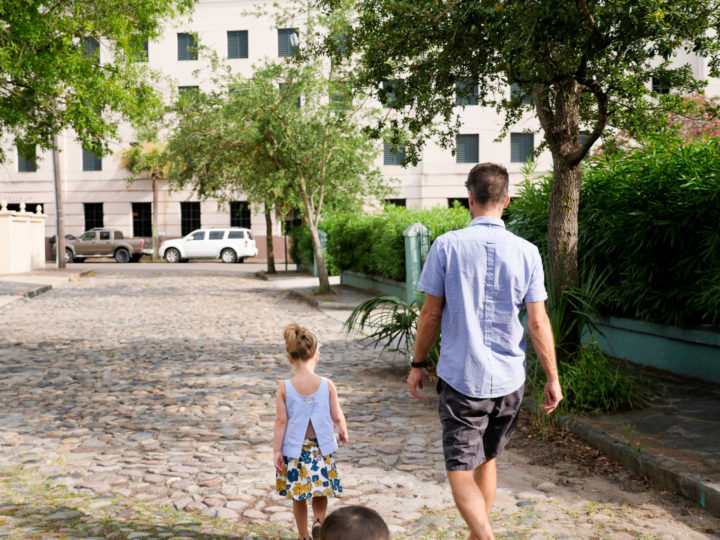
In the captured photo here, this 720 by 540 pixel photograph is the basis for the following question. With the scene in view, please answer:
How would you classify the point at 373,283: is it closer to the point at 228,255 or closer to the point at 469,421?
the point at 469,421

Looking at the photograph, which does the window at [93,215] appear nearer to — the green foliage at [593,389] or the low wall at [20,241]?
the low wall at [20,241]

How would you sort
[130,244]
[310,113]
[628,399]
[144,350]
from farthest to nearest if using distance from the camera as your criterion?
[130,244]
[310,113]
[144,350]
[628,399]

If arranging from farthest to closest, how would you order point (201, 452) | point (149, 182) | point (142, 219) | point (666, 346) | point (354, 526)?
point (142, 219), point (149, 182), point (666, 346), point (201, 452), point (354, 526)

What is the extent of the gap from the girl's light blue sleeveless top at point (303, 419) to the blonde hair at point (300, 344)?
0.15m

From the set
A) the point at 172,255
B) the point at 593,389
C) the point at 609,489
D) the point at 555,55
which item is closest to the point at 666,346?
the point at 593,389

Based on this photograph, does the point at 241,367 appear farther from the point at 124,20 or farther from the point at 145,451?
the point at 124,20

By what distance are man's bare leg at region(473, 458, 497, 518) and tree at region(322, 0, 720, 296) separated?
10.8 ft

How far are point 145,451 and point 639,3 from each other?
4.94 meters

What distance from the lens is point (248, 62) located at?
43719mm

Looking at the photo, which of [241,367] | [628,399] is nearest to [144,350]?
[241,367]

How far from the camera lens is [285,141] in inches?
760

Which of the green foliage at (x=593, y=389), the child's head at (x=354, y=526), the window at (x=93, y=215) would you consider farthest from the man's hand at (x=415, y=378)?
the window at (x=93, y=215)

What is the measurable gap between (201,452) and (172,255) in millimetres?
37530

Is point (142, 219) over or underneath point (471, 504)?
over
